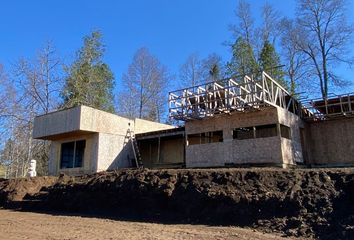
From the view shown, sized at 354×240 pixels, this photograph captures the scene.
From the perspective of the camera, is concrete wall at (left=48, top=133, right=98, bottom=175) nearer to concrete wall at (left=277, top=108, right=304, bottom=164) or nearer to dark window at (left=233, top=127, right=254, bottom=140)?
dark window at (left=233, top=127, right=254, bottom=140)

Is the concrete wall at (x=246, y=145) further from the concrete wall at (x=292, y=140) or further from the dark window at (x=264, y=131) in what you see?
the dark window at (x=264, y=131)

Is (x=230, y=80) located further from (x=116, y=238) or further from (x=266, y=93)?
(x=116, y=238)

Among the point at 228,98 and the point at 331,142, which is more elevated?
the point at 228,98

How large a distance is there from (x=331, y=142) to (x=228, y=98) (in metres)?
6.95

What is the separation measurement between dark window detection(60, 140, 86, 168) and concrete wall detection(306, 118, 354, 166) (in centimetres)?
1435

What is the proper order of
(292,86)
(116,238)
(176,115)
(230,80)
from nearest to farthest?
(116,238) → (230,80) → (176,115) → (292,86)

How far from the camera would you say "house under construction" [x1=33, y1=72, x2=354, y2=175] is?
18.0 meters

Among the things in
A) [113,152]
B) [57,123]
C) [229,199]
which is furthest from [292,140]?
[57,123]

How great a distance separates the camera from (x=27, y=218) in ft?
47.4

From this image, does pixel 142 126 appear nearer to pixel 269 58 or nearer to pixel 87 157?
pixel 87 157

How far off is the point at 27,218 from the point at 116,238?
6.37m

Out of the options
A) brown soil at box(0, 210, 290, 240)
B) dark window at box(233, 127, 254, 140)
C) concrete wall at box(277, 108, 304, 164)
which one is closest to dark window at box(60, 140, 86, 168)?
dark window at box(233, 127, 254, 140)

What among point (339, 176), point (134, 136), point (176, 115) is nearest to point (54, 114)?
point (134, 136)

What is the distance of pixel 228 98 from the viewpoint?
18.0 metres
